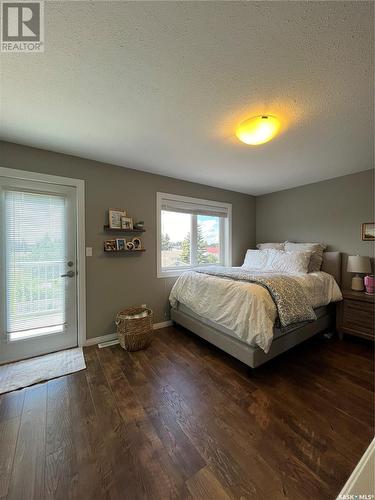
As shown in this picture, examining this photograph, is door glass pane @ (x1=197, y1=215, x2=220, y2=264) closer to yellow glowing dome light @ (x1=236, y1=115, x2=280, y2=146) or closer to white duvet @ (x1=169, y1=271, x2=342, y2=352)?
white duvet @ (x1=169, y1=271, x2=342, y2=352)

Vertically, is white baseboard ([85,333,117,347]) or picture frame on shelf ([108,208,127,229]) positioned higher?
picture frame on shelf ([108,208,127,229])

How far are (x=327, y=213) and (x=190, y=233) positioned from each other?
229 centimetres

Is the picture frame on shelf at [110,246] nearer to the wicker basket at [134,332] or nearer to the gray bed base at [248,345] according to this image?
the wicker basket at [134,332]

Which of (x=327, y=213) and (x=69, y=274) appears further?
(x=327, y=213)

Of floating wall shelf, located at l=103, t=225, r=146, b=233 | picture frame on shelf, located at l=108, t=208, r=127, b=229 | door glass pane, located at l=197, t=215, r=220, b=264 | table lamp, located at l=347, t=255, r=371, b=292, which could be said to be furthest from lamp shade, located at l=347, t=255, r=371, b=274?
picture frame on shelf, located at l=108, t=208, r=127, b=229

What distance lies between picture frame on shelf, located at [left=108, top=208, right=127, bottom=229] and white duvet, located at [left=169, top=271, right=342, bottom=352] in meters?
1.19

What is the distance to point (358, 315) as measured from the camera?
2547 millimetres

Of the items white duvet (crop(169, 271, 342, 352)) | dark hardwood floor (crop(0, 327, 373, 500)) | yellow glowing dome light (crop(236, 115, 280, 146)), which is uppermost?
yellow glowing dome light (crop(236, 115, 280, 146))

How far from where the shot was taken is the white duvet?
1.83m

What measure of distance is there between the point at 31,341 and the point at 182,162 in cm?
278

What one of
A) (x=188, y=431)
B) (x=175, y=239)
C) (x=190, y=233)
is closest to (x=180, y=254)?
(x=175, y=239)

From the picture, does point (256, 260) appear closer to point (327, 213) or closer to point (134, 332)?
point (327, 213)

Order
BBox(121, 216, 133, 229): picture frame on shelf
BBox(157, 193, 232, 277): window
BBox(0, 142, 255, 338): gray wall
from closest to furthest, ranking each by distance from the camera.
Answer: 1. BBox(0, 142, 255, 338): gray wall
2. BBox(121, 216, 133, 229): picture frame on shelf
3. BBox(157, 193, 232, 277): window

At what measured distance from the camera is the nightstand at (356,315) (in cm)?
244
